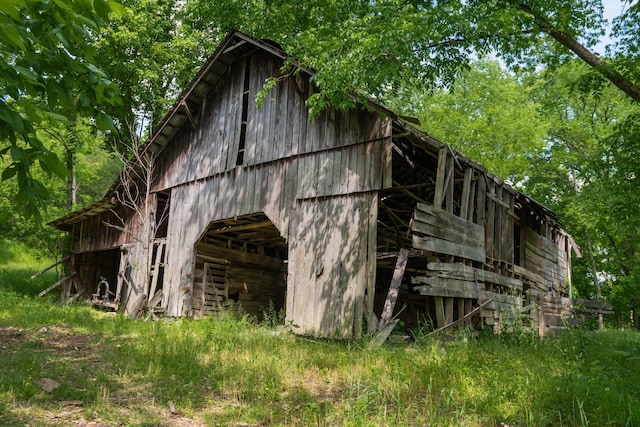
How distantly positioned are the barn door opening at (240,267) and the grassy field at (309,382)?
16.9 feet

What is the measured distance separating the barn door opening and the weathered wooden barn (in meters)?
0.05

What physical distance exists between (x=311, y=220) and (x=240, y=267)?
667 cm

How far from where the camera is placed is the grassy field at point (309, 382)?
5.37m

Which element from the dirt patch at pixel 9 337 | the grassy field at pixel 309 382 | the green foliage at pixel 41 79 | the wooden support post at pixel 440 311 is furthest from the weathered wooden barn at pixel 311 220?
the green foliage at pixel 41 79

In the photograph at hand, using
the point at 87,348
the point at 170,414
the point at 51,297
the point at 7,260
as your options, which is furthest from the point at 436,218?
the point at 7,260

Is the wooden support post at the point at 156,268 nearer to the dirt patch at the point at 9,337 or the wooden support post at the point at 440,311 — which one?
the dirt patch at the point at 9,337

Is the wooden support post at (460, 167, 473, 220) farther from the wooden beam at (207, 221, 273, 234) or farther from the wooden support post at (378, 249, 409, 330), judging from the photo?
the wooden beam at (207, 221, 273, 234)

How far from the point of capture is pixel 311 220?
11.7 meters

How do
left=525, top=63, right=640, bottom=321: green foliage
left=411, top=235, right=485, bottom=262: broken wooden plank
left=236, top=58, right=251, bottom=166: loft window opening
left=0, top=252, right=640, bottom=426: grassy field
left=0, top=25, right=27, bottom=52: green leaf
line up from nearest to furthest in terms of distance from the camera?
left=0, top=25, right=27, bottom=52: green leaf < left=0, top=252, right=640, bottom=426: grassy field < left=411, top=235, right=485, bottom=262: broken wooden plank < left=236, top=58, right=251, bottom=166: loft window opening < left=525, top=63, right=640, bottom=321: green foliage

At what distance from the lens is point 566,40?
998 cm

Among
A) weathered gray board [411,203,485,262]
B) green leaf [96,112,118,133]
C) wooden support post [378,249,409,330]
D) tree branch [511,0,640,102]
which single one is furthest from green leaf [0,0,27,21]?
tree branch [511,0,640,102]

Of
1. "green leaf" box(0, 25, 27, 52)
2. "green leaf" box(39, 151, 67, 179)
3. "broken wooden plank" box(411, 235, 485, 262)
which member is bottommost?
"green leaf" box(39, 151, 67, 179)

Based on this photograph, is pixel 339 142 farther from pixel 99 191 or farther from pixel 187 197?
pixel 99 191

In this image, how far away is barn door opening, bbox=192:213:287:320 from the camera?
15344mm
